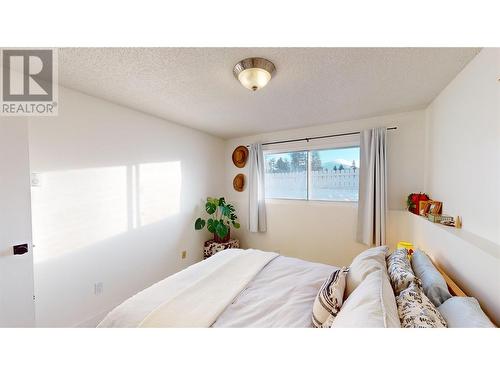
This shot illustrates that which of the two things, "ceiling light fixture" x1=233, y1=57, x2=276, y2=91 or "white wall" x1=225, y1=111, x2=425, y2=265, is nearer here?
"ceiling light fixture" x1=233, y1=57, x2=276, y2=91

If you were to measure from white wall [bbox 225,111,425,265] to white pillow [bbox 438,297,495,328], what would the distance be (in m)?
1.74

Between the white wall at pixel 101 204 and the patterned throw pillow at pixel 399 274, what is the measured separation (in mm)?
2455

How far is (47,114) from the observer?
1.62 meters

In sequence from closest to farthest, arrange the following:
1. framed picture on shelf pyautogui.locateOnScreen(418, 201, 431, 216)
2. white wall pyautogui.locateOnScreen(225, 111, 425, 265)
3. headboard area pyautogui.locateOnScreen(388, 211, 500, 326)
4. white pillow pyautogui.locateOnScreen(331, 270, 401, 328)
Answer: white pillow pyautogui.locateOnScreen(331, 270, 401, 328) < headboard area pyautogui.locateOnScreen(388, 211, 500, 326) < framed picture on shelf pyautogui.locateOnScreen(418, 201, 431, 216) < white wall pyautogui.locateOnScreen(225, 111, 425, 265)

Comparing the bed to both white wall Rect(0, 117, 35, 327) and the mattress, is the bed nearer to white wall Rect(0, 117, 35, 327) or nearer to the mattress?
the mattress

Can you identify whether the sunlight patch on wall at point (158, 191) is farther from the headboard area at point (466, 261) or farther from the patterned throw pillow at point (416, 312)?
the headboard area at point (466, 261)

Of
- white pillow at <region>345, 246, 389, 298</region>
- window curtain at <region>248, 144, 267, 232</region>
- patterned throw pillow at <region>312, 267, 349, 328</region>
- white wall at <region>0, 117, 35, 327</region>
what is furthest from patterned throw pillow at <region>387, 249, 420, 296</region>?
white wall at <region>0, 117, 35, 327</region>

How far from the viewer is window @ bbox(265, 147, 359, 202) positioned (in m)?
2.67

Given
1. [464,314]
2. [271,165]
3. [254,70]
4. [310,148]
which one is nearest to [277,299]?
[464,314]

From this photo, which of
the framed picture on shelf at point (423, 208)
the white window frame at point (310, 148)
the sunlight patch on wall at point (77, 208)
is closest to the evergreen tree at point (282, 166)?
the white window frame at point (310, 148)

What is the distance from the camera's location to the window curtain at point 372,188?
2.31 meters

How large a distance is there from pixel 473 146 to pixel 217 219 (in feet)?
9.87

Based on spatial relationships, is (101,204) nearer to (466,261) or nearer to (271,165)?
(271,165)
